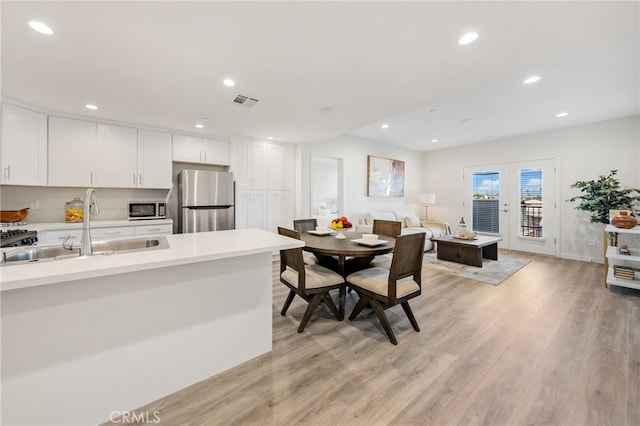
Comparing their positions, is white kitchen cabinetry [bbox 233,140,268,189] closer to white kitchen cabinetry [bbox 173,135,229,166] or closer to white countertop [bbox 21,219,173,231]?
white kitchen cabinetry [bbox 173,135,229,166]

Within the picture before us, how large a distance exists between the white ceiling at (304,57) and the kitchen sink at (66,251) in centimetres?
145

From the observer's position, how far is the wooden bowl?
2.87 m

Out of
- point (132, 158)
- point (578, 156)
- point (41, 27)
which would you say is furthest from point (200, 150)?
point (578, 156)

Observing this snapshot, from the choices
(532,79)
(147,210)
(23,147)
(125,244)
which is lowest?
(125,244)

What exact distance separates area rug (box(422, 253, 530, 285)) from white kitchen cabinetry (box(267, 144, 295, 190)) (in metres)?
2.96

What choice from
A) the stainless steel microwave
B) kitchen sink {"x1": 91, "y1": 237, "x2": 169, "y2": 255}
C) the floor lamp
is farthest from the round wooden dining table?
the floor lamp

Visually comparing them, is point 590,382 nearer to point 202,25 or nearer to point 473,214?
point 202,25

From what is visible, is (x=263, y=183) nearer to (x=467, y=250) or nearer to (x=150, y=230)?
(x=150, y=230)

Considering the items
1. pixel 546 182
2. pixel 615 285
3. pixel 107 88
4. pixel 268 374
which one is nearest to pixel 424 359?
pixel 268 374

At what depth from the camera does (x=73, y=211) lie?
11.3 ft

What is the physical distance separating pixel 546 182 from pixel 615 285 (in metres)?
2.64

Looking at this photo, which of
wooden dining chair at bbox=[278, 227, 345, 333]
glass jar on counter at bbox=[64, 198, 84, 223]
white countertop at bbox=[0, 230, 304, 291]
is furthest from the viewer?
glass jar on counter at bbox=[64, 198, 84, 223]

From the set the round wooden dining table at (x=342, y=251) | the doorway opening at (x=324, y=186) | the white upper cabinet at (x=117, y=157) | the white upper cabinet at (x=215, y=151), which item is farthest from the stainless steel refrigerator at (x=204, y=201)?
the doorway opening at (x=324, y=186)

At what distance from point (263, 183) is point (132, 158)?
1.97m
